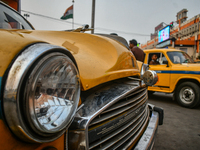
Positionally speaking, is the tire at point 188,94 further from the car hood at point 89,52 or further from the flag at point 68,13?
the flag at point 68,13

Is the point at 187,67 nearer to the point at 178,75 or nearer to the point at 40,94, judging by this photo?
the point at 178,75

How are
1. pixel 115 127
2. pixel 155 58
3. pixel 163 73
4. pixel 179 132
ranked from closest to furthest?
pixel 115 127 < pixel 179 132 < pixel 163 73 < pixel 155 58

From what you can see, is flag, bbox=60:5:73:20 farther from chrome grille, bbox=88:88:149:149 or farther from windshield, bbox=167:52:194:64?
chrome grille, bbox=88:88:149:149

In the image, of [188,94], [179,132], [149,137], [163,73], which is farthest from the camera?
[163,73]

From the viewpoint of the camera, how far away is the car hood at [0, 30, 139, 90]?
757mm

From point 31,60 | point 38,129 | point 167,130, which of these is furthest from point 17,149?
point 167,130

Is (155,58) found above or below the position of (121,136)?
above

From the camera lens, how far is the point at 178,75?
15.4ft

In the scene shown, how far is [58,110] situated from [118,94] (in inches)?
21.1

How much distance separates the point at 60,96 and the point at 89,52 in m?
0.56

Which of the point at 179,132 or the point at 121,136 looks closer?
the point at 121,136

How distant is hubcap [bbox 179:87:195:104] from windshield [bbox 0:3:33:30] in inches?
183

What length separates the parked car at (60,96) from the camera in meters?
0.54

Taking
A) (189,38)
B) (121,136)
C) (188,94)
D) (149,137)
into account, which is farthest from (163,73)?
(189,38)
